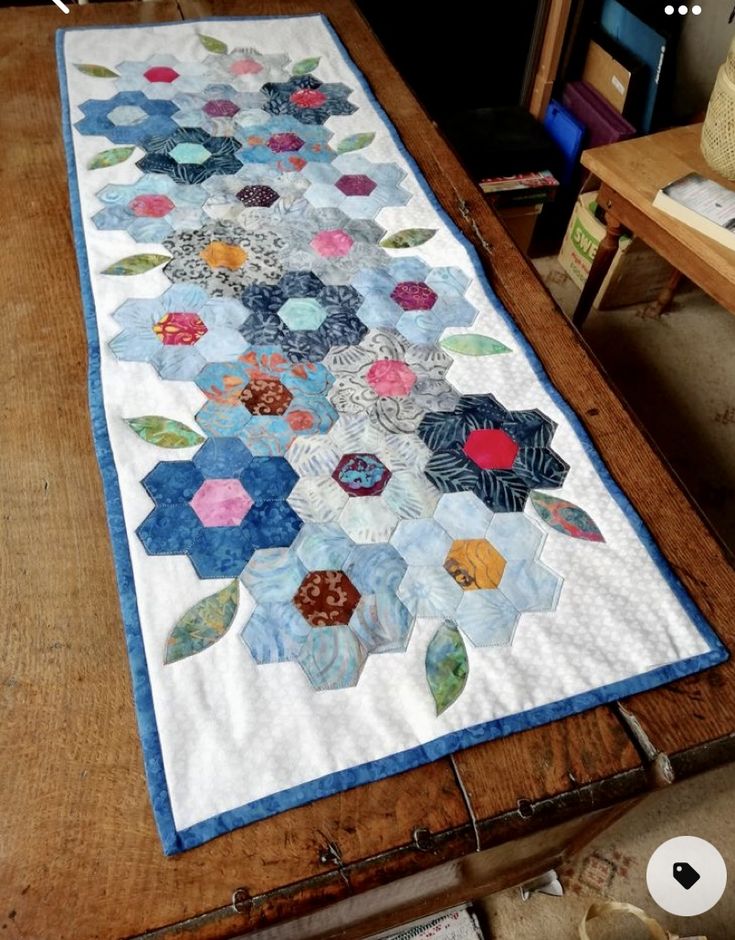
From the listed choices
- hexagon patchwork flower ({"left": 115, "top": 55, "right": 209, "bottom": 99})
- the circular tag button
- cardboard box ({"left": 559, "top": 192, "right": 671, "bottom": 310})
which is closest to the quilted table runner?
hexagon patchwork flower ({"left": 115, "top": 55, "right": 209, "bottom": 99})

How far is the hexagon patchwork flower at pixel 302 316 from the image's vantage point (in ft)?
3.93

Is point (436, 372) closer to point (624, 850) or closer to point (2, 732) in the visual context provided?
point (2, 732)

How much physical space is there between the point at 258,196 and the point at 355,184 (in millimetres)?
199

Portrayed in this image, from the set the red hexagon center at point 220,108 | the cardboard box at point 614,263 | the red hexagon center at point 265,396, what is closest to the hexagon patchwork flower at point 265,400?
the red hexagon center at point 265,396

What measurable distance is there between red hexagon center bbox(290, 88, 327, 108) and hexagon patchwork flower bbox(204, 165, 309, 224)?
0.89 feet

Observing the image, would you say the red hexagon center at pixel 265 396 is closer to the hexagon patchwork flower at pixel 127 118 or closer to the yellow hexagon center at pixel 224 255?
→ the yellow hexagon center at pixel 224 255

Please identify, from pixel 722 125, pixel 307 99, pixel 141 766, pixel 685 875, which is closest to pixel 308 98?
pixel 307 99

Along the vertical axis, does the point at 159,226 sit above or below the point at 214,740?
above

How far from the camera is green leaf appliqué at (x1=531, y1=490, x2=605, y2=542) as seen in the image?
3.28 ft

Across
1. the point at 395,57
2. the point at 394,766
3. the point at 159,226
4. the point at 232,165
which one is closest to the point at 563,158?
the point at 395,57

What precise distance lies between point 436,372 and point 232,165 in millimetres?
678

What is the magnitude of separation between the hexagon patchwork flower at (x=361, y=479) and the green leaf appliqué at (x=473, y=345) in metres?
0.21

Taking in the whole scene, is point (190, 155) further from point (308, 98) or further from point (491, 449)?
point (491, 449)

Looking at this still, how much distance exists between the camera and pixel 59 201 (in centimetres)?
139
